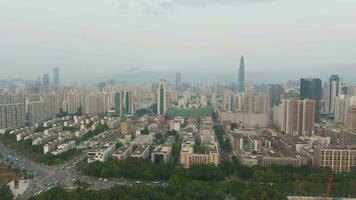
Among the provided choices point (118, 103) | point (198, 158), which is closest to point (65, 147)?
point (198, 158)

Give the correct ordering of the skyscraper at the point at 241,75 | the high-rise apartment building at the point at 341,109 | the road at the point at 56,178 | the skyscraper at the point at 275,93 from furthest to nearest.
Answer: the skyscraper at the point at 241,75 < the skyscraper at the point at 275,93 < the high-rise apartment building at the point at 341,109 < the road at the point at 56,178

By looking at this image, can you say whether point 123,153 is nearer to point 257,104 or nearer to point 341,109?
point 257,104

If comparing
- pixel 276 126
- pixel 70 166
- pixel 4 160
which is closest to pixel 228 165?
pixel 70 166

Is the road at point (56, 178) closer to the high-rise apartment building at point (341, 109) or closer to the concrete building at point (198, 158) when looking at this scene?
the concrete building at point (198, 158)

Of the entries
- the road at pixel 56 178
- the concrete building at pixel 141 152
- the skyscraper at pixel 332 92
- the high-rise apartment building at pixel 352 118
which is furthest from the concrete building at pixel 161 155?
the skyscraper at pixel 332 92

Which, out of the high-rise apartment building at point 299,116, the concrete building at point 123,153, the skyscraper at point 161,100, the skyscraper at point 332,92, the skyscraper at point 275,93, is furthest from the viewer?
the skyscraper at point 275,93

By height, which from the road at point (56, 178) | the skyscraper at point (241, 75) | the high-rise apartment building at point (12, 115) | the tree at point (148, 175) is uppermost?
the skyscraper at point (241, 75)

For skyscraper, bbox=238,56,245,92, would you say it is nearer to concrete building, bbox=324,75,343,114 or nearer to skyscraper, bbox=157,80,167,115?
concrete building, bbox=324,75,343,114

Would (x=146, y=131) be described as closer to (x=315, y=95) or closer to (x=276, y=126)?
(x=276, y=126)
